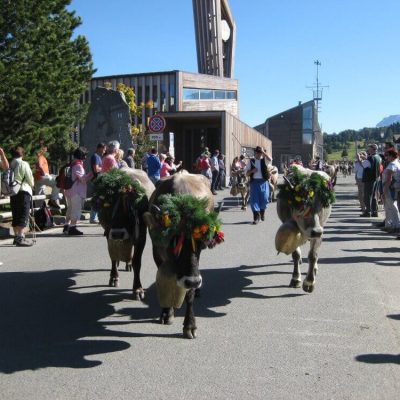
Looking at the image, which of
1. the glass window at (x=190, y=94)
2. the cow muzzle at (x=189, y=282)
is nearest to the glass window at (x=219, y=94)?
the glass window at (x=190, y=94)

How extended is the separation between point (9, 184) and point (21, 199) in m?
0.40

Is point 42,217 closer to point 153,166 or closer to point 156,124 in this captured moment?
point 153,166

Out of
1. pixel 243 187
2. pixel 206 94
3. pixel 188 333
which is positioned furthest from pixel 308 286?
pixel 206 94

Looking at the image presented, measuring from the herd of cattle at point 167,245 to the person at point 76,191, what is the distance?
438 centimetres

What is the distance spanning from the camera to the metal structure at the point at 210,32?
51947 millimetres

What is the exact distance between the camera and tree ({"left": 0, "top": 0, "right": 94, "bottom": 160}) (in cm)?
2172

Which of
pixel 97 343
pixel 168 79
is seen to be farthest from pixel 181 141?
pixel 97 343

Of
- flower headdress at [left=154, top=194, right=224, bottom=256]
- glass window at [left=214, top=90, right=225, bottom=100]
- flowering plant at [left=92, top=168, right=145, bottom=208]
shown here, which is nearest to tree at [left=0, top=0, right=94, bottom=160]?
flowering plant at [left=92, top=168, right=145, bottom=208]

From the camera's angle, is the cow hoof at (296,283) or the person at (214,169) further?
the person at (214,169)

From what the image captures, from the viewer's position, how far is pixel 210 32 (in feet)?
174

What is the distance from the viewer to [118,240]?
7207 millimetres

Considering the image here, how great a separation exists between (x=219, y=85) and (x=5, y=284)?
138 ft

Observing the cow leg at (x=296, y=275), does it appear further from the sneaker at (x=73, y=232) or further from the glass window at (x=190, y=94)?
the glass window at (x=190, y=94)

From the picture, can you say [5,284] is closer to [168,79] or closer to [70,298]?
[70,298]
